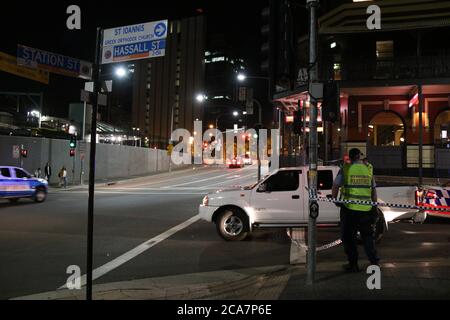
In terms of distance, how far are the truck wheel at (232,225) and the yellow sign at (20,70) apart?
16.7 m

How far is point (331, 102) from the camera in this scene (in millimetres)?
6793

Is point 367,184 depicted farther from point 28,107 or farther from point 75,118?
point 28,107

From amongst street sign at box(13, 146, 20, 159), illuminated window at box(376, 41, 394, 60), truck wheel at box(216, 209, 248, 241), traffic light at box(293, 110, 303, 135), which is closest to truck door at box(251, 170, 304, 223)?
truck wheel at box(216, 209, 248, 241)

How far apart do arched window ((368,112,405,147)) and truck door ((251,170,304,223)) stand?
1689 cm

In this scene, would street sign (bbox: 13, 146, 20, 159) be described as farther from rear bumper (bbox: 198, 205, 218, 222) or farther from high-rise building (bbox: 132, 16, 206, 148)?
high-rise building (bbox: 132, 16, 206, 148)

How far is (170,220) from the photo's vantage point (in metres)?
14.8

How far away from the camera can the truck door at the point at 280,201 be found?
1063 centimetres

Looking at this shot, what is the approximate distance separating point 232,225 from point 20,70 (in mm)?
18224

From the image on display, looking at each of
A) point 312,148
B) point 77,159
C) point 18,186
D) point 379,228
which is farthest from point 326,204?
point 77,159

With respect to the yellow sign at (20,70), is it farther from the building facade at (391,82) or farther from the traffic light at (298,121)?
the traffic light at (298,121)

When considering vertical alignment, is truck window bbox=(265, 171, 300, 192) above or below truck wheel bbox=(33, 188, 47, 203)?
above

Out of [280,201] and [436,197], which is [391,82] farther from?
[280,201]

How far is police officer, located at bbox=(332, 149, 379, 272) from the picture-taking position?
7.09 m
